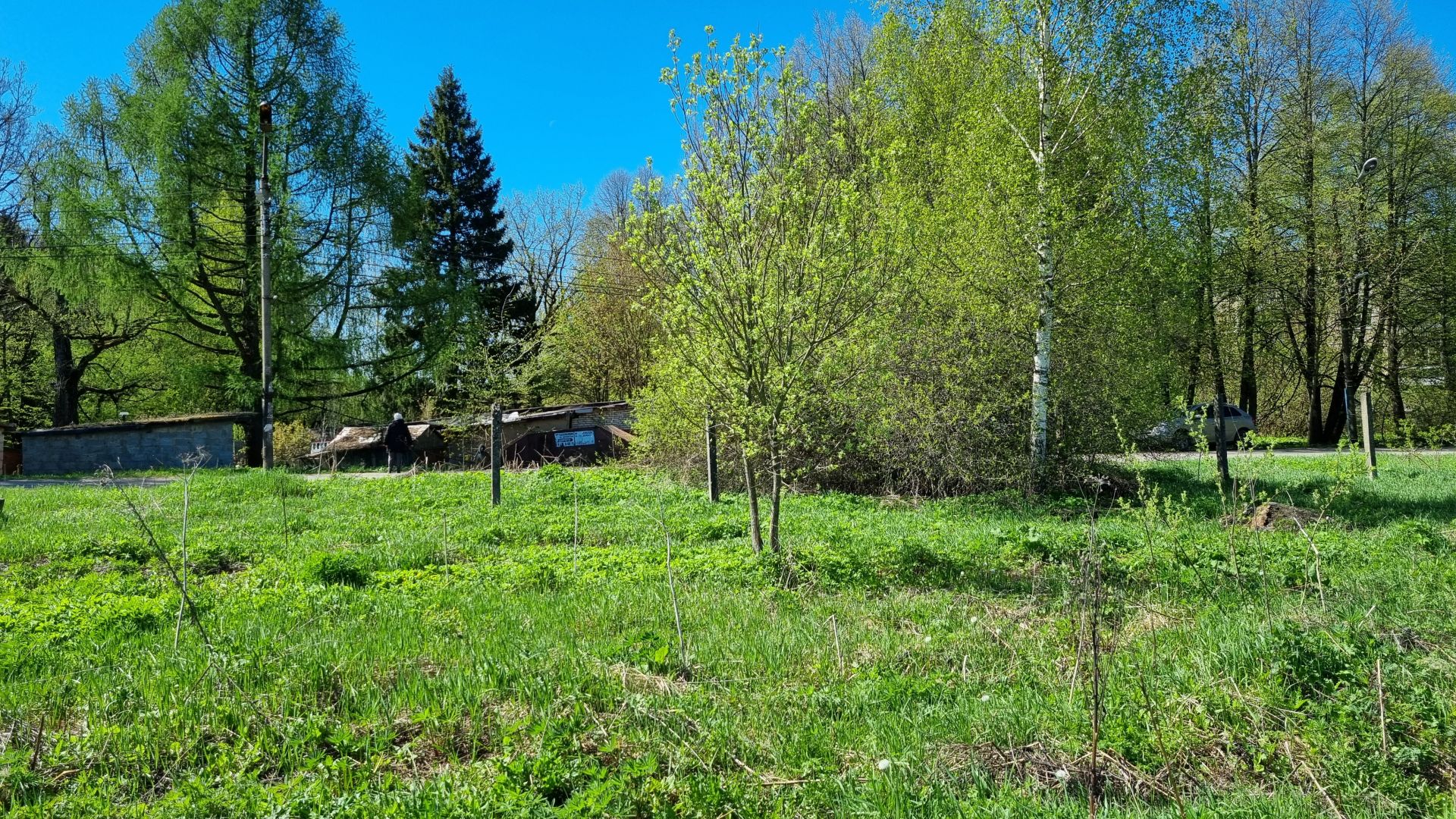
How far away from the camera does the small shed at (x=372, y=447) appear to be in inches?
928

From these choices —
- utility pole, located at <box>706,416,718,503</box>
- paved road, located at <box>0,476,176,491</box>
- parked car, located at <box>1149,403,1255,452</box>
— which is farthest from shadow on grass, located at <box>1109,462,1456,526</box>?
paved road, located at <box>0,476,176,491</box>

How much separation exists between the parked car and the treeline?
0.98 metres

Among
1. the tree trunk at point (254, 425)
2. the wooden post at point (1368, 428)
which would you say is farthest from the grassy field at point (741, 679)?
the tree trunk at point (254, 425)

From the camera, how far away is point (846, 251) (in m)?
6.72

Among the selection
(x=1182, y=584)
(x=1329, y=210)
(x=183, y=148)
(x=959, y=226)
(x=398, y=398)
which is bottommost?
(x=1182, y=584)

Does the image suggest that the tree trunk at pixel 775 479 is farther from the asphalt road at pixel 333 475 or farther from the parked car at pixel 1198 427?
the asphalt road at pixel 333 475

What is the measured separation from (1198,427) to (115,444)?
24.9 meters

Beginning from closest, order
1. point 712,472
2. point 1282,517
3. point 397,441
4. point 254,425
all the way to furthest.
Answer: point 1282,517 → point 712,472 → point 397,441 → point 254,425

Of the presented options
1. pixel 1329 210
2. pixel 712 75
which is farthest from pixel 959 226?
pixel 1329 210

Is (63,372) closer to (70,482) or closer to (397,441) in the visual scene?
(70,482)

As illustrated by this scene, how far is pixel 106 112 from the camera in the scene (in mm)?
22094

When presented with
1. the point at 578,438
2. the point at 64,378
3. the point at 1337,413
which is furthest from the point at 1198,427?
the point at 64,378

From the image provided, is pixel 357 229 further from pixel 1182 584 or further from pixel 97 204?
pixel 1182 584

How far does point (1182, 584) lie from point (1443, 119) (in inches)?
1051
